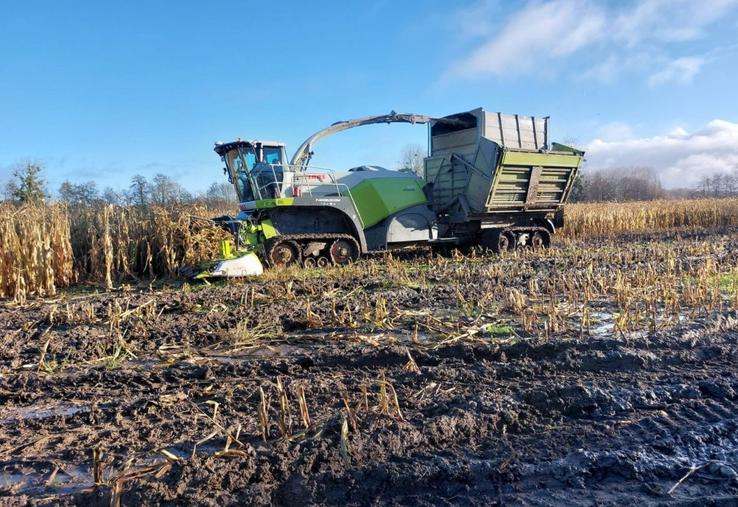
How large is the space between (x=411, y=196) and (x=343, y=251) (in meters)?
2.23

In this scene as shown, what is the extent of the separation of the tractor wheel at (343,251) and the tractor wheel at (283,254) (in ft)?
2.50

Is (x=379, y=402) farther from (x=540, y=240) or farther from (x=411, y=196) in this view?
(x=540, y=240)

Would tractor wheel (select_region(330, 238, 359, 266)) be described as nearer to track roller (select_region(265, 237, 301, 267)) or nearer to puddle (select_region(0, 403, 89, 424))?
track roller (select_region(265, 237, 301, 267))

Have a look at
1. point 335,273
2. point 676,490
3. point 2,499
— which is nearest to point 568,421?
point 676,490

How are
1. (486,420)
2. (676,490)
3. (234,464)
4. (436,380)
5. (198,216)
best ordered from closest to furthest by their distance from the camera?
1. (676,490)
2. (234,464)
3. (486,420)
4. (436,380)
5. (198,216)

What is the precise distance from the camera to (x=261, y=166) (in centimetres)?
1039

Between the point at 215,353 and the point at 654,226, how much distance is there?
21.7 m

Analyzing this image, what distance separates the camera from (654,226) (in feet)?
71.1

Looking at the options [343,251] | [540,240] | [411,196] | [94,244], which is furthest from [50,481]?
[540,240]

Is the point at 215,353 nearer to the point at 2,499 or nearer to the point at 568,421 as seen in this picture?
the point at 2,499

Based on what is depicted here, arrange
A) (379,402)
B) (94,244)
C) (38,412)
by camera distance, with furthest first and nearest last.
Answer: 1. (94,244)
2. (38,412)
3. (379,402)


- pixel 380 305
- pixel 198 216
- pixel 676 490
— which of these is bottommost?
pixel 676 490

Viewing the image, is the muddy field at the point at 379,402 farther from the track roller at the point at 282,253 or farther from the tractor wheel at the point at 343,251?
the tractor wheel at the point at 343,251

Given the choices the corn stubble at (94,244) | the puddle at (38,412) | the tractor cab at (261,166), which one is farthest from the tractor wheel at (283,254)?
the puddle at (38,412)
